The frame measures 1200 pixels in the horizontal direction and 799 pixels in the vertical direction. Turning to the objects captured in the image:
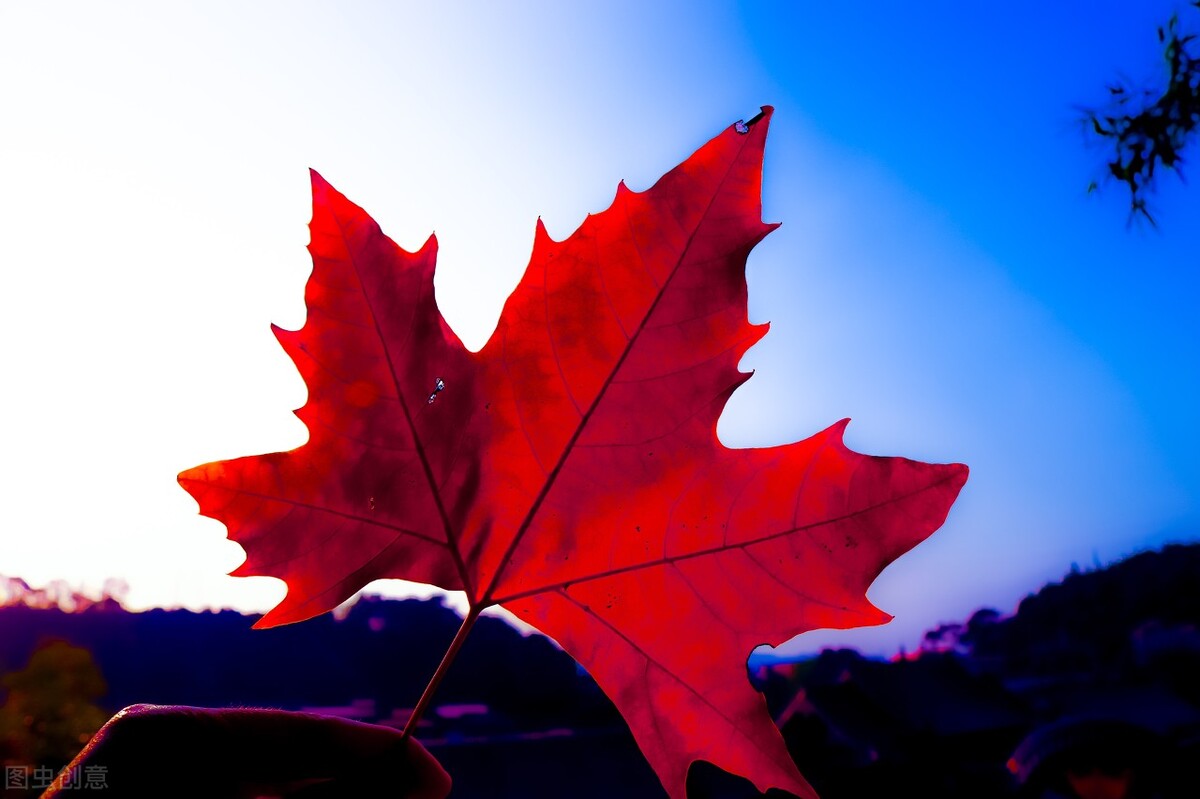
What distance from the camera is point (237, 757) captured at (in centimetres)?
66

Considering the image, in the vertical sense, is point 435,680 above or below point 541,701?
below

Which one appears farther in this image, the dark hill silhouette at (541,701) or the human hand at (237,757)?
the dark hill silhouette at (541,701)

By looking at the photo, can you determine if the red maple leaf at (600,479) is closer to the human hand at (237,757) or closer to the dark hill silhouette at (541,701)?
the human hand at (237,757)

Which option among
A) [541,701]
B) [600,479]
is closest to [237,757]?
[600,479]

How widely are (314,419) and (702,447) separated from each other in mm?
351

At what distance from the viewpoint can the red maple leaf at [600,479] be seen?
1.98ft

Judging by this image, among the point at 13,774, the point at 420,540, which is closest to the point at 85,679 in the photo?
the point at 13,774

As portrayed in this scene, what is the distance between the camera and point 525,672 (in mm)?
9562

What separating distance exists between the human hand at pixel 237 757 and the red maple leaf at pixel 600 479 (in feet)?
0.44

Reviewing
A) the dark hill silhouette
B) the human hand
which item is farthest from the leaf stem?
the dark hill silhouette

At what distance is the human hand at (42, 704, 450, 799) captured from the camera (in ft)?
1.99

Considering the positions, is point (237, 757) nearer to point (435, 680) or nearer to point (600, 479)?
point (435, 680)

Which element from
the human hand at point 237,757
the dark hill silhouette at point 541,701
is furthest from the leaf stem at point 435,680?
the dark hill silhouette at point 541,701

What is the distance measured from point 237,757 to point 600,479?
0.43m
